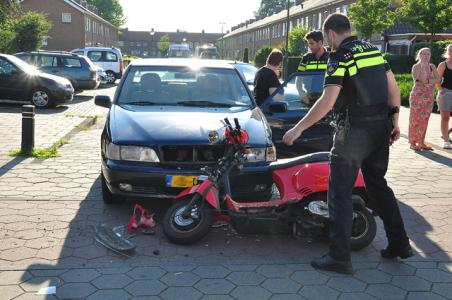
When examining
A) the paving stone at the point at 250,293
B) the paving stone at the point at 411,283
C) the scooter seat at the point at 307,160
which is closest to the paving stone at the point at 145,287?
the paving stone at the point at 250,293

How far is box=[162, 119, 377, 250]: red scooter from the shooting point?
4.35 m

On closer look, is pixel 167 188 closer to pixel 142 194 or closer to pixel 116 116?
pixel 142 194

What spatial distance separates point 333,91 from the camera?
3.62 meters

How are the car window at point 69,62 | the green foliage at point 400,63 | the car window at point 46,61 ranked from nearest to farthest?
1. the car window at point 46,61
2. the car window at point 69,62
3. the green foliage at point 400,63

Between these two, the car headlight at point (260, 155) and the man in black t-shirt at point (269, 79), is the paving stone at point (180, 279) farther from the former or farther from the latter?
the man in black t-shirt at point (269, 79)

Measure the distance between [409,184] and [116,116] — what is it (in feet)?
12.9

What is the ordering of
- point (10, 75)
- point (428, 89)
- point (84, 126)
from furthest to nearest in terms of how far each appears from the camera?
point (10, 75) → point (84, 126) → point (428, 89)

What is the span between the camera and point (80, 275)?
150 inches

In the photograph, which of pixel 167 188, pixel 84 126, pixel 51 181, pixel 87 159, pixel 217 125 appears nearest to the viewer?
pixel 167 188

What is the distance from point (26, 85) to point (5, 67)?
0.78 meters

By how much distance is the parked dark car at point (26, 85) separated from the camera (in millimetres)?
14641

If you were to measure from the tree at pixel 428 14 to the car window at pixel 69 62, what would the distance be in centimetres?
1594

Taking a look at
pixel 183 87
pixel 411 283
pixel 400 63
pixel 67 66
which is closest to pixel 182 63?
pixel 183 87

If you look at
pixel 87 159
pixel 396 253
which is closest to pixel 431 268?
pixel 396 253
